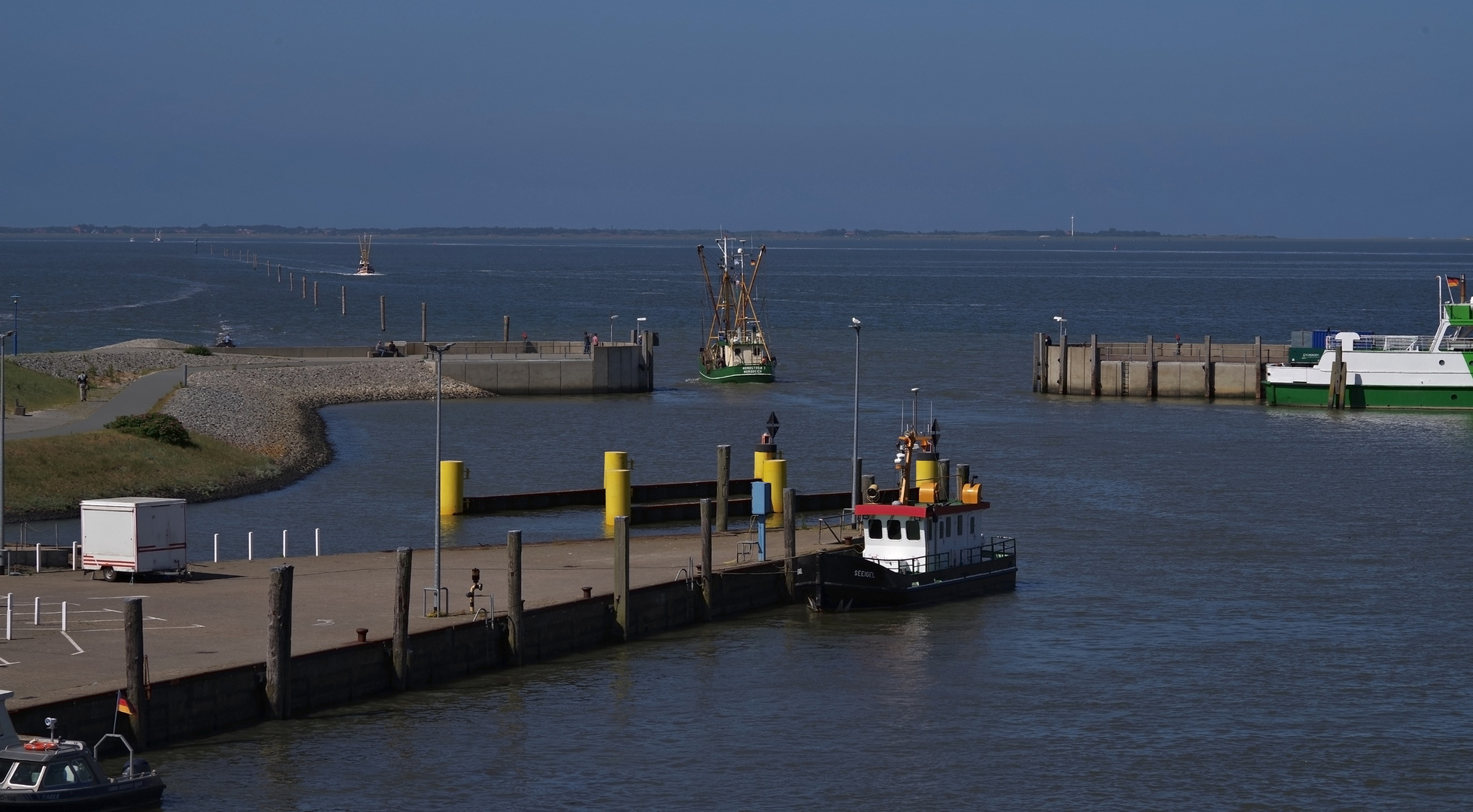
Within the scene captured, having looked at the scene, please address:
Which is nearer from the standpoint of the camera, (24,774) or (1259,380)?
(24,774)

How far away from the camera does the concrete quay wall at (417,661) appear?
30.1 m

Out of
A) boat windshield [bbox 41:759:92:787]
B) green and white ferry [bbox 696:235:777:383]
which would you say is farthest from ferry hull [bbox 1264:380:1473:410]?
boat windshield [bbox 41:759:92:787]

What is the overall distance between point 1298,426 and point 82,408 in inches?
2178

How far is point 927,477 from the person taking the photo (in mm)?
50500

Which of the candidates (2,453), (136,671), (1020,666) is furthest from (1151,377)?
(136,671)

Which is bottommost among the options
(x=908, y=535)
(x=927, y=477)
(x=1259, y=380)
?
(x=908, y=535)

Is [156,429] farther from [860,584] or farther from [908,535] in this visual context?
[908,535]

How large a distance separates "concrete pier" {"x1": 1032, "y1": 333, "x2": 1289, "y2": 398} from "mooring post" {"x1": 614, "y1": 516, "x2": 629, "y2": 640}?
213 feet

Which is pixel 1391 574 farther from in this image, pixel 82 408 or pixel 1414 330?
pixel 1414 330

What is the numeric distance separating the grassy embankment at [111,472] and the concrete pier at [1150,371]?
50.5 metres

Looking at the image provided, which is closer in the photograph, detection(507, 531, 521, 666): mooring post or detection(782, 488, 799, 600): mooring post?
detection(507, 531, 521, 666): mooring post

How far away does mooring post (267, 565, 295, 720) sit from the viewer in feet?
103

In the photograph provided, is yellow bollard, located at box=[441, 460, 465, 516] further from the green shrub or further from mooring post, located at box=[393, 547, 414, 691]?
mooring post, located at box=[393, 547, 414, 691]

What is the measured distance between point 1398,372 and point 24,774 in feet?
270
